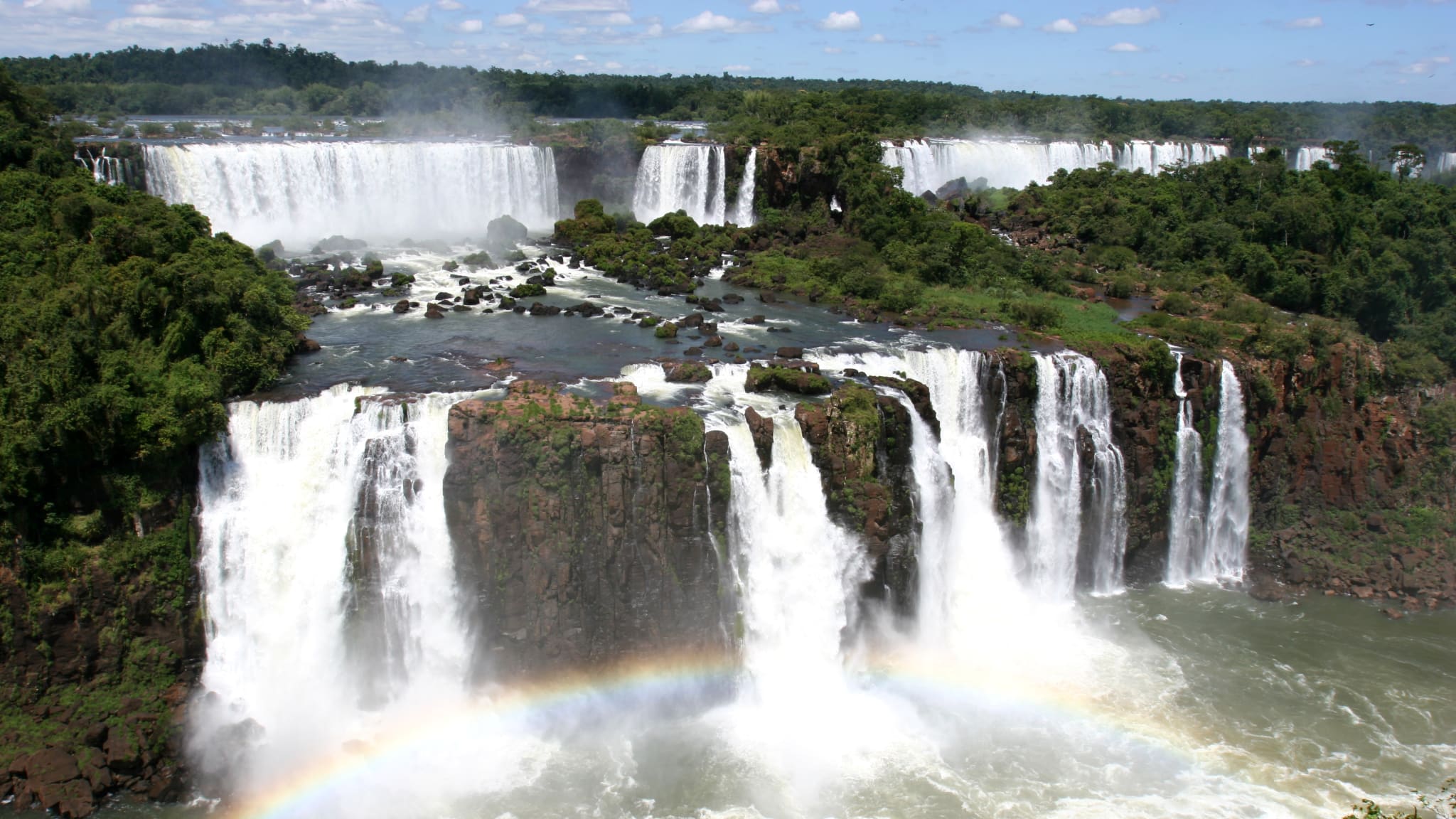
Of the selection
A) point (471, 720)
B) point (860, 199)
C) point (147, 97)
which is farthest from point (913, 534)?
point (147, 97)

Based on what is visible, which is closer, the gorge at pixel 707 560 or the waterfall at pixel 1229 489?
the gorge at pixel 707 560

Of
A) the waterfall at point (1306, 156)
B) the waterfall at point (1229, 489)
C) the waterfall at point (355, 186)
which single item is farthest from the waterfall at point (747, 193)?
the waterfall at point (1306, 156)

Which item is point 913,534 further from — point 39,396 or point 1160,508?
point 39,396

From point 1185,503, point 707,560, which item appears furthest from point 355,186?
point 1185,503

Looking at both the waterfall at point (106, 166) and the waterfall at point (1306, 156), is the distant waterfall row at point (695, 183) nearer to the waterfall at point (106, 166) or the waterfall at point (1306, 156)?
the waterfall at point (106, 166)

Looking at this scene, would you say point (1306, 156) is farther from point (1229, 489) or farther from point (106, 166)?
point (106, 166)

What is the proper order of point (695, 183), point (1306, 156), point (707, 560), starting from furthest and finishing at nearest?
point (1306, 156)
point (695, 183)
point (707, 560)

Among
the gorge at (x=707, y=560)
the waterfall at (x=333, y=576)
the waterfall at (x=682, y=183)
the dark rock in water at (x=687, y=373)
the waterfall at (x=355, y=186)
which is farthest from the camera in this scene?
the waterfall at (x=682, y=183)
